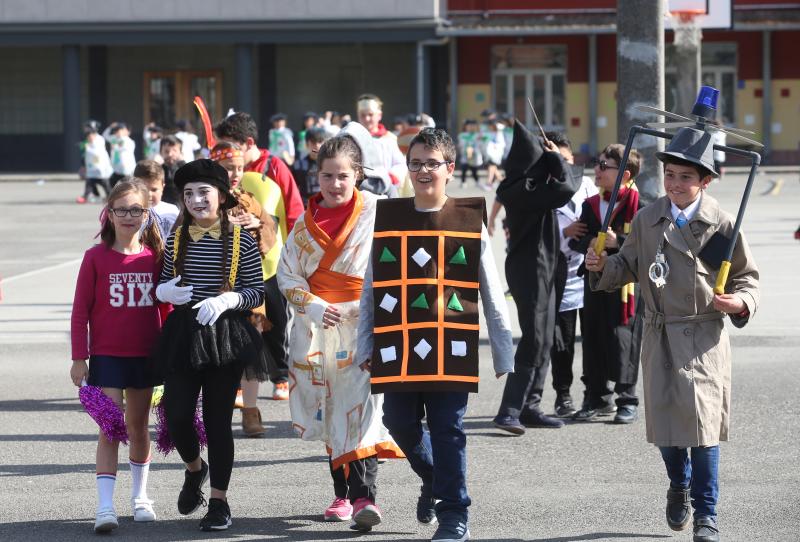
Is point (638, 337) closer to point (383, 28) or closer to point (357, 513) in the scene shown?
point (357, 513)

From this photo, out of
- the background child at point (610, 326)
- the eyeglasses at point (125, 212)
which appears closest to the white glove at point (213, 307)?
the eyeglasses at point (125, 212)

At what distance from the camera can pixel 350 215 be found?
6359mm

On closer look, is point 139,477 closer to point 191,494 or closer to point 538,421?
point 191,494

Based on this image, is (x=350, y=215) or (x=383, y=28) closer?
(x=350, y=215)

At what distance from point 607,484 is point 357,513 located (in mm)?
1490

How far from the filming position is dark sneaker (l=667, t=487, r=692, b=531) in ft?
19.3

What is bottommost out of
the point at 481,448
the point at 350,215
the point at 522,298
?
the point at 481,448

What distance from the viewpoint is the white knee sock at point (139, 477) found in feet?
21.0

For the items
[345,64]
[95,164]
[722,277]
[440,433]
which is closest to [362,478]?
[440,433]

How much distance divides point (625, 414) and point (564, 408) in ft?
1.41

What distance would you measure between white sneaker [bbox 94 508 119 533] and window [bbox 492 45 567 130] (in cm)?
3440

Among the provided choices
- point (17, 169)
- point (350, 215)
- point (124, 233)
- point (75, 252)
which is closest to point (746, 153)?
point (350, 215)

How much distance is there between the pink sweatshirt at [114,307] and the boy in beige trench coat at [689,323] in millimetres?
1999

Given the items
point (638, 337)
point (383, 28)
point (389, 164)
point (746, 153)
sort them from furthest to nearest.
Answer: point (383, 28), point (389, 164), point (638, 337), point (746, 153)
